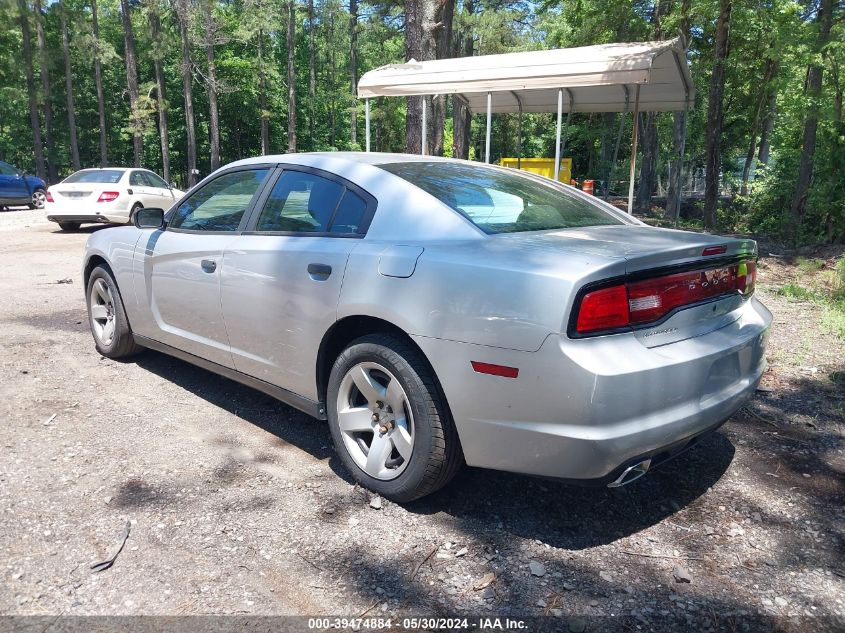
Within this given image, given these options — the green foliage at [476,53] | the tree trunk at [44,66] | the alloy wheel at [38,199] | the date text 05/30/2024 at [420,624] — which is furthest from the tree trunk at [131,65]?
the date text 05/30/2024 at [420,624]

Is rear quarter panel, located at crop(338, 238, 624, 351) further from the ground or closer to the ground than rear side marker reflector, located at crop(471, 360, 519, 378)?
further from the ground

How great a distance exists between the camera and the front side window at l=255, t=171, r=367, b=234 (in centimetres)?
334

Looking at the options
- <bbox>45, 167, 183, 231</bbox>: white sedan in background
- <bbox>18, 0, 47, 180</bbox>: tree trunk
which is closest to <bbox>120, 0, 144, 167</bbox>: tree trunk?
<bbox>18, 0, 47, 180</bbox>: tree trunk

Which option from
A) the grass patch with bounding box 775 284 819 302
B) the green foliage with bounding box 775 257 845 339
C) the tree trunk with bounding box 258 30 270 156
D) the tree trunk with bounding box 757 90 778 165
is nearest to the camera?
Answer: the green foliage with bounding box 775 257 845 339

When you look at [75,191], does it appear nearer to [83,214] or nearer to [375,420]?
[83,214]

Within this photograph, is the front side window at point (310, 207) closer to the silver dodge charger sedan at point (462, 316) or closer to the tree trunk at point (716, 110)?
the silver dodge charger sedan at point (462, 316)

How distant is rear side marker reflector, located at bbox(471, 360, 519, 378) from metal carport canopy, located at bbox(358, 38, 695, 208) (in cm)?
731

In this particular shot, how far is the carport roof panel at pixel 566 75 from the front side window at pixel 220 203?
252 inches

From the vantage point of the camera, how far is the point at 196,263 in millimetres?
4023

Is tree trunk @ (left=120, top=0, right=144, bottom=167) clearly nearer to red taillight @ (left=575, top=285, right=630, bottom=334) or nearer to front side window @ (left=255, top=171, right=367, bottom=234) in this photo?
front side window @ (left=255, top=171, right=367, bottom=234)

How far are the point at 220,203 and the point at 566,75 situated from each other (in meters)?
6.69

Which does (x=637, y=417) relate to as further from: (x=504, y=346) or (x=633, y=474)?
(x=504, y=346)

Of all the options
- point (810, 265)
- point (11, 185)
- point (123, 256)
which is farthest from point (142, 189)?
point (810, 265)

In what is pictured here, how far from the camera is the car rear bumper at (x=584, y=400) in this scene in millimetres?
2420
